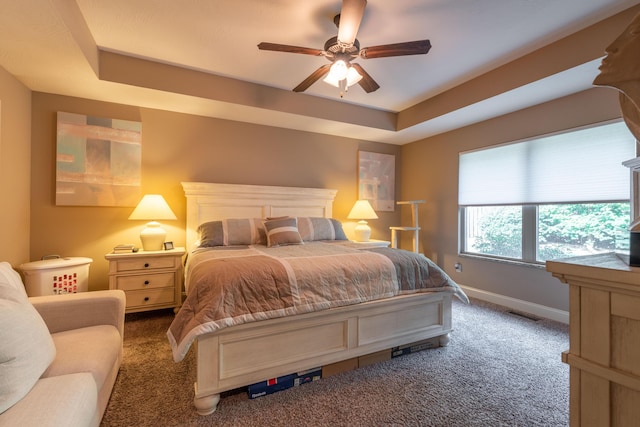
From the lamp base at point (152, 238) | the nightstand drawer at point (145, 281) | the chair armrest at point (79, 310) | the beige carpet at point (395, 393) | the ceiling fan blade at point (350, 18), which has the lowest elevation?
the beige carpet at point (395, 393)

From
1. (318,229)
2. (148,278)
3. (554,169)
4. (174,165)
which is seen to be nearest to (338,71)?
(318,229)

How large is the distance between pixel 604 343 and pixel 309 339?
4.82 feet

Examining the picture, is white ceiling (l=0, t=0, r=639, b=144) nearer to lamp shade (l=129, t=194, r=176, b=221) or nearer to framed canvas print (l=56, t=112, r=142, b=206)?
framed canvas print (l=56, t=112, r=142, b=206)

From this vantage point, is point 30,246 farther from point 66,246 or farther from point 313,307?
point 313,307

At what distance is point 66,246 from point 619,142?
540cm

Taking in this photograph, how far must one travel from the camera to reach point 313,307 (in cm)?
176

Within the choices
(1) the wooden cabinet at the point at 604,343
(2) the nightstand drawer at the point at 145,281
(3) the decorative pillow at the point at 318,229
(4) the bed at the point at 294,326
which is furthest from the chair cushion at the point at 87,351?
(3) the decorative pillow at the point at 318,229

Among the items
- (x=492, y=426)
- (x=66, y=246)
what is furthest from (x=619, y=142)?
(x=66, y=246)

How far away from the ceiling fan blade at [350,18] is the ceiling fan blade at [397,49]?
0.15 metres

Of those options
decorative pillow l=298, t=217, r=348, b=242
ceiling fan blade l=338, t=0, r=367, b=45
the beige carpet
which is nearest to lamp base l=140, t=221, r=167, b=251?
the beige carpet

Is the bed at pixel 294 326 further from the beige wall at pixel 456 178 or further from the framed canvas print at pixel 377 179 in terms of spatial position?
the framed canvas print at pixel 377 179

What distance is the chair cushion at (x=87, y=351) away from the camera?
118cm

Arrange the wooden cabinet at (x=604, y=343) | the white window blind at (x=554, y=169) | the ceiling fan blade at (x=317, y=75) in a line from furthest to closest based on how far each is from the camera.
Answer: the white window blind at (x=554, y=169) < the ceiling fan blade at (x=317, y=75) < the wooden cabinet at (x=604, y=343)

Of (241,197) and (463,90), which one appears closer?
(463,90)
